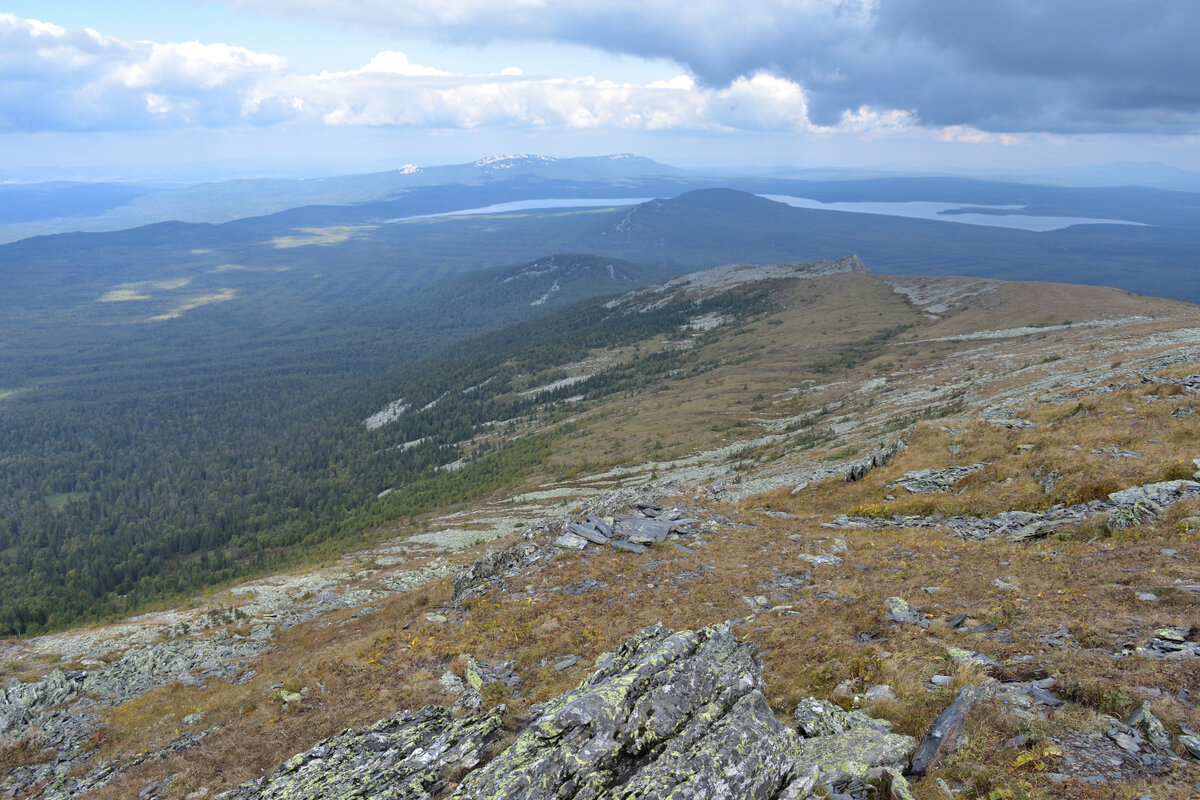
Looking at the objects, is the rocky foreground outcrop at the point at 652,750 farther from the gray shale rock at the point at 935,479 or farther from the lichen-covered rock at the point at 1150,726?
the gray shale rock at the point at 935,479

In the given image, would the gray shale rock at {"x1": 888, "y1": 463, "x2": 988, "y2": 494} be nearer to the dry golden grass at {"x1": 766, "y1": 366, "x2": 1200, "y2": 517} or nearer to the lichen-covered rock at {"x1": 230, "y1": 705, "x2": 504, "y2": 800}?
the dry golden grass at {"x1": 766, "y1": 366, "x2": 1200, "y2": 517}

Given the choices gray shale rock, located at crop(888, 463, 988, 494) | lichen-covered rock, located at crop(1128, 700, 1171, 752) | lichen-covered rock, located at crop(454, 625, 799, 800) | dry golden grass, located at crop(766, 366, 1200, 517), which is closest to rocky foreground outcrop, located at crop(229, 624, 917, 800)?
lichen-covered rock, located at crop(454, 625, 799, 800)

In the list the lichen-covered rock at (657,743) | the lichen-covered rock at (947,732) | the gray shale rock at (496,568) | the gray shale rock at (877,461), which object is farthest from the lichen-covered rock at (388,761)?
the gray shale rock at (877,461)

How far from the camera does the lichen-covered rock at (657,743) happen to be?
10.8 metres

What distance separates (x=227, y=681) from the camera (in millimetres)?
30703

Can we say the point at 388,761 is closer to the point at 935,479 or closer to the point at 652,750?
the point at 652,750

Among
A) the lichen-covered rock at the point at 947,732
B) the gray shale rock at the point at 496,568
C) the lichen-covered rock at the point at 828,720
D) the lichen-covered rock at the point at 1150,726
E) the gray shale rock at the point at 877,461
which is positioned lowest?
the gray shale rock at the point at 496,568

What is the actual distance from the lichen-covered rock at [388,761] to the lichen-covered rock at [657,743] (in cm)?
223

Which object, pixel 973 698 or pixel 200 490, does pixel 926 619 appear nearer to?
pixel 973 698

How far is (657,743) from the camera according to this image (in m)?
11.9

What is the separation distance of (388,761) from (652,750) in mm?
7792

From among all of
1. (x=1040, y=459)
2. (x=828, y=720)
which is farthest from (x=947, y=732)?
(x=1040, y=459)

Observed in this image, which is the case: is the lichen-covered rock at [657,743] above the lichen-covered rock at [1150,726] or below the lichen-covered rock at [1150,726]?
below

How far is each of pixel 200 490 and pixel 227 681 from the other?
188 metres
